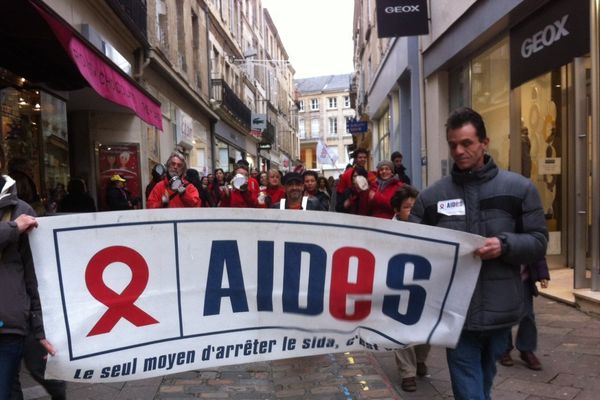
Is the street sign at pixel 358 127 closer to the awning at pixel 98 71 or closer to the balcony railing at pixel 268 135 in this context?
the balcony railing at pixel 268 135

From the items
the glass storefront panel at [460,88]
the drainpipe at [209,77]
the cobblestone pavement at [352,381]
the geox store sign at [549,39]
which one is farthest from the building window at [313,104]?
the cobblestone pavement at [352,381]

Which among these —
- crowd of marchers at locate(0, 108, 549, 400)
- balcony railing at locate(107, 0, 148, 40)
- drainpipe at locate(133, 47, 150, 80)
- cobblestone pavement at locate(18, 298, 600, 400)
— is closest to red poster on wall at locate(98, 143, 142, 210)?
drainpipe at locate(133, 47, 150, 80)

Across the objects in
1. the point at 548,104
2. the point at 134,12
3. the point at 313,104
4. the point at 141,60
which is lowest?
the point at 548,104

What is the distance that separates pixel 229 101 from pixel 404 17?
15.0 m

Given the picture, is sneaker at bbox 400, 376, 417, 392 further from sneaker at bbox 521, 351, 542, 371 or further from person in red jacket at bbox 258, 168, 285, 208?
person in red jacket at bbox 258, 168, 285, 208

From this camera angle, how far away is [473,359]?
2.62m

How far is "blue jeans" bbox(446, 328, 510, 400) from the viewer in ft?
8.40

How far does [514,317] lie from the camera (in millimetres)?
2535

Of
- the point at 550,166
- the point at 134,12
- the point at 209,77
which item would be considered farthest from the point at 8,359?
the point at 209,77

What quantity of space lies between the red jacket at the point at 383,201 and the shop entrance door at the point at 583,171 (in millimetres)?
2142

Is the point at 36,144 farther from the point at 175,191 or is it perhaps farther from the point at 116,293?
the point at 116,293

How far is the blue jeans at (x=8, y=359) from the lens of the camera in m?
2.56

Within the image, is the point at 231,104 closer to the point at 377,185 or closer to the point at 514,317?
the point at 377,185

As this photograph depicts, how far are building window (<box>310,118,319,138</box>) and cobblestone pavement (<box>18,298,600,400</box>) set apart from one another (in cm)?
7219
